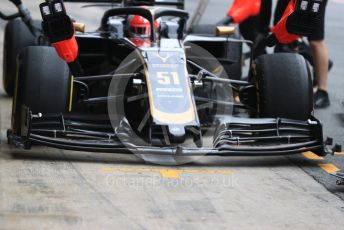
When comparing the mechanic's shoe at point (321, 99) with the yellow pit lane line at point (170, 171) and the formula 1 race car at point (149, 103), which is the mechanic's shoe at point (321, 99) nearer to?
the formula 1 race car at point (149, 103)

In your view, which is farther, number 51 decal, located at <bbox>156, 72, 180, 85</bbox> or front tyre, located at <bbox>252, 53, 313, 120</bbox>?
front tyre, located at <bbox>252, 53, 313, 120</bbox>

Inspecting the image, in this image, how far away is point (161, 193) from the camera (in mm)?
5738

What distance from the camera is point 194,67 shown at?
7637 millimetres

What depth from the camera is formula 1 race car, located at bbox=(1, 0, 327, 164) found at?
251 inches

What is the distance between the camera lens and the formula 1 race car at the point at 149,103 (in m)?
6.37

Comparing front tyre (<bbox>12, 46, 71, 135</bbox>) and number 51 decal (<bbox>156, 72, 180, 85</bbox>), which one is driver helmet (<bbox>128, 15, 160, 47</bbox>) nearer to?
number 51 decal (<bbox>156, 72, 180, 85</bbox>)

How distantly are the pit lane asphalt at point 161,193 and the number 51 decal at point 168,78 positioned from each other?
25.5 inches

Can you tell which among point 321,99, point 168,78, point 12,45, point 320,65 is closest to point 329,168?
point 168,78

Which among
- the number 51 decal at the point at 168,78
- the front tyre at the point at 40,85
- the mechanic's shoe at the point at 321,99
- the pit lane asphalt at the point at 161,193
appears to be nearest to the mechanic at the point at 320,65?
the mechanic's shoe at the point at 321,99

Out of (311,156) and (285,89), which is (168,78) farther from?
(311,156)

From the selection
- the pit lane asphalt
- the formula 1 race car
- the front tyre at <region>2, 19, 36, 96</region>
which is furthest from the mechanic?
the front tyre at <region>2, 19, 36, 96</region>

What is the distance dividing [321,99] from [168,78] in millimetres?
3015

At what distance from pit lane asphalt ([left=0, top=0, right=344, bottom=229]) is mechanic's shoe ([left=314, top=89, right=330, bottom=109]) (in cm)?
213

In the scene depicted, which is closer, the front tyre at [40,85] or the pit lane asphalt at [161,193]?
the pit lane asphalt at [161,193]
